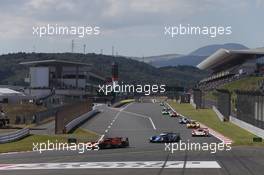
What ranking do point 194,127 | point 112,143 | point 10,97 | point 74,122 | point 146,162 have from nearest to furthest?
point 146,162, point 112,143, point 194,127, point 74,122, point 10,97

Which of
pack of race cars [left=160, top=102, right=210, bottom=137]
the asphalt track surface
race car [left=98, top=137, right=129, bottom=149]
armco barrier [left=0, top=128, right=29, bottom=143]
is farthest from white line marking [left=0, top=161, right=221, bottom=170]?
pack of race cars [left=160, top=102, right=210, bottom=137]

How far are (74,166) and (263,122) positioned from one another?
33478mm

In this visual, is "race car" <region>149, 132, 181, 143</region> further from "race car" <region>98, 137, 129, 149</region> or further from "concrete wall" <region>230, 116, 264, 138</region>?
"concrete wall" <region>230, 116, 264, 138</region>

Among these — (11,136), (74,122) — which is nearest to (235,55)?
(74,122)

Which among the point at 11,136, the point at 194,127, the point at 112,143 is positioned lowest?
the point at 194,127

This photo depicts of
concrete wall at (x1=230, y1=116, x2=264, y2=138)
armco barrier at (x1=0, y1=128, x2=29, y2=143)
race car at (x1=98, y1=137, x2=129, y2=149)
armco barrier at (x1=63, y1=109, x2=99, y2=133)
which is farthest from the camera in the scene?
armco barrier at (x1=63, y1=109, x2=99, y2=133)

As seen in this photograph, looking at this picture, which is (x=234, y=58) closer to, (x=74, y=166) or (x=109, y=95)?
(x=109, y=95)

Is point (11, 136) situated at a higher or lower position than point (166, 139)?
higher

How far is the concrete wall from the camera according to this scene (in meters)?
63.8

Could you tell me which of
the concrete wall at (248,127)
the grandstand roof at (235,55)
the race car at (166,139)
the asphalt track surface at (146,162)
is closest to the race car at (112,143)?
the asphalt track surface at (146,162)

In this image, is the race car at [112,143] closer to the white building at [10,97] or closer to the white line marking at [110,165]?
the white line marking at [110,165]

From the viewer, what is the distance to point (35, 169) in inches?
1321

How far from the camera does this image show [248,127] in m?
73.7

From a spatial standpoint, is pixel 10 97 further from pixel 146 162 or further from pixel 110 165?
pixel 110 165
